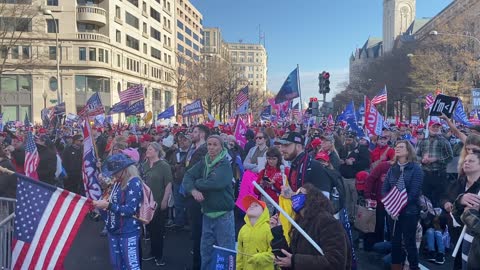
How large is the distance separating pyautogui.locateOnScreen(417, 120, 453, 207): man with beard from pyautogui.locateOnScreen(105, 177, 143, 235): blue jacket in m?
4.75

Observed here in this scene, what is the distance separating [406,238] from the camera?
596 centimetres

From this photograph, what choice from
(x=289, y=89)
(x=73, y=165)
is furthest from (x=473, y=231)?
(x=73, y=165)

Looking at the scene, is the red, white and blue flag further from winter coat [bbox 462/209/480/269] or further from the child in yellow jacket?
winter coat [bbox 462/209/480/269]

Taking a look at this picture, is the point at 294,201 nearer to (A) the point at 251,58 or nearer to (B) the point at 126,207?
(B) the point at 126,207

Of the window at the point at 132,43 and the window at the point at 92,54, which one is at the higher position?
the window at the point at 132,43

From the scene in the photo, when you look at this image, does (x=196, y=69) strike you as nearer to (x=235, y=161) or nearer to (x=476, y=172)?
(x=235, y=161)

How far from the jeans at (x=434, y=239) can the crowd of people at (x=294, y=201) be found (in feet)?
0.05

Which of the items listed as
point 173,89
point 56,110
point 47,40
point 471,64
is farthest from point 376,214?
point 173,89

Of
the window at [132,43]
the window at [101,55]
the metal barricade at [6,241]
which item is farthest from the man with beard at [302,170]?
the window at [132,43]

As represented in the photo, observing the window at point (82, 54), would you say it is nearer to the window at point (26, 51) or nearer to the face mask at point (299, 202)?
the window at point (26, 51)

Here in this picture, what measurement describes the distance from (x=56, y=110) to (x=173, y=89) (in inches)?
2238

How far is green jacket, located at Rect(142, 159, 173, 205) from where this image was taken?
6852 mm

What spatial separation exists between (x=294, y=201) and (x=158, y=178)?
3743 millimetres

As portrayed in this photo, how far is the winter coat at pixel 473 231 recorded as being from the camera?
3.49 metres
